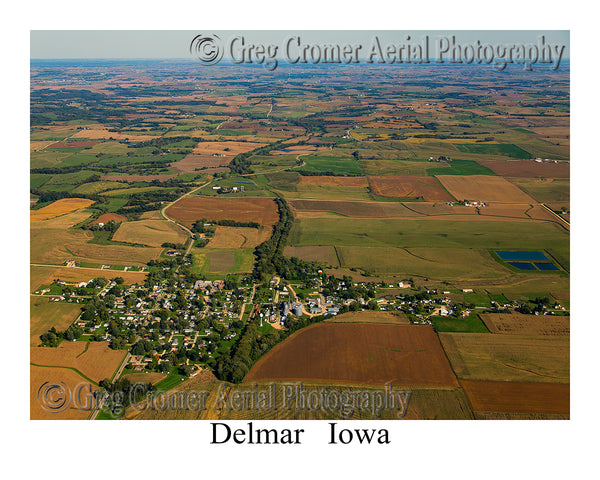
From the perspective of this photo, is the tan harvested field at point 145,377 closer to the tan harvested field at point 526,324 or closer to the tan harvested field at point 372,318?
the tan harvested field at point 372,318

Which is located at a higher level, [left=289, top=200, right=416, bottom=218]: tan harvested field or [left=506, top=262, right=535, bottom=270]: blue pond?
[left=289, top=200, right=416, bottom=218]: tan harvested field

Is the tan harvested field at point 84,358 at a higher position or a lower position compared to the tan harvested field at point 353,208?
lower

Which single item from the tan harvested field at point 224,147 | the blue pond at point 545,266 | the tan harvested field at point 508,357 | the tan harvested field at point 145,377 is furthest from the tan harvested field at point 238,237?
the tan harvested field at point 224,147

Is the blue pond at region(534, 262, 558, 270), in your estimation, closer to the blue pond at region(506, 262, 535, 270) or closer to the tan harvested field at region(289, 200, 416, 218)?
the blue pond at region(506, 262, 535, 270)

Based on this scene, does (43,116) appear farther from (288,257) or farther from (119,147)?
(288,257)

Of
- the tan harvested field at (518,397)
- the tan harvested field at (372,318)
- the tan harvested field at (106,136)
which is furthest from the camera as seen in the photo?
the tan harvested field at (106,136)

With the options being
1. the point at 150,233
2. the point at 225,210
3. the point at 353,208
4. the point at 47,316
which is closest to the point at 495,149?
the point at 353,208

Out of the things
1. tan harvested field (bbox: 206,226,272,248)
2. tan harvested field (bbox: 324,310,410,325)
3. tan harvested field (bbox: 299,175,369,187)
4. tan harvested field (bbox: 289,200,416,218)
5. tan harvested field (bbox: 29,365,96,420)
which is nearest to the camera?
tan harvested field (bbox: 29,365,96,420)

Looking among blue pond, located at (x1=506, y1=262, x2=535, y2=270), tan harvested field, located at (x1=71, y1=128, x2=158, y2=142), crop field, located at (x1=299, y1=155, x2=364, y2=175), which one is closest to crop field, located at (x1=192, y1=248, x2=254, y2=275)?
blue pond, located at (x1=506, y1=262, x2=535, y2=270)
